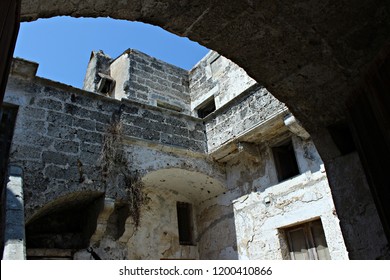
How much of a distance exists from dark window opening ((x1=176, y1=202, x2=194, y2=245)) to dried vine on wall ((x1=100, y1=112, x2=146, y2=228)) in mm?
2148

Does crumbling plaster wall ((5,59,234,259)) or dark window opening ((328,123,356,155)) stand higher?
crumbling plaster wall ((5,59,234,259))

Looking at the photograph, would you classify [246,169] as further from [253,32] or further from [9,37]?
[9,37]

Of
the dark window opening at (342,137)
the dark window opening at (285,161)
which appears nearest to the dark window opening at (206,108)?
the dark window opening at (285,161)

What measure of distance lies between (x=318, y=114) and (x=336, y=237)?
3.50 m

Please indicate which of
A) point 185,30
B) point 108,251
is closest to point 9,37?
point 185,30

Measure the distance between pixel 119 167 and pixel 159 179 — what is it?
4.50 feet

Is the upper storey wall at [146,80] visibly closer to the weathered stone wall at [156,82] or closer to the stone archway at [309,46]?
the weathered stone wall at [156,82]

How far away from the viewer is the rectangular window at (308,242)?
573 cm

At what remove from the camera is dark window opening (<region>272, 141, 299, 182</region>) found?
6543 millimetres

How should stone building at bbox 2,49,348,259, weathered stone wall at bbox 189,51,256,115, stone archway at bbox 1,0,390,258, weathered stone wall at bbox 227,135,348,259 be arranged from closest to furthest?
stone archway at bbox 1,0,390,258 → stone building at bbox 2,49,348,259 → weathered stone wall at bbox 227,135,348,259 → weathered stone wall at bbox 189,51,256,115

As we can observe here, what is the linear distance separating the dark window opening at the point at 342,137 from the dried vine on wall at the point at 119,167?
3.87 metres

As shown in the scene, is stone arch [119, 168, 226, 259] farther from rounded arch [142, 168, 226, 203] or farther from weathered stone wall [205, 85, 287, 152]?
weathered stone wall [205, 85, 287, 152]

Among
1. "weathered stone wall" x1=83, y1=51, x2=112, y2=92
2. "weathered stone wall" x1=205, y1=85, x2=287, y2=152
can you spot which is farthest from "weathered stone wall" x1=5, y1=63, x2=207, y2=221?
"weathered stone wall" x1=83, y1=51, x2=112, y2=92

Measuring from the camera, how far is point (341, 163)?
244cm
